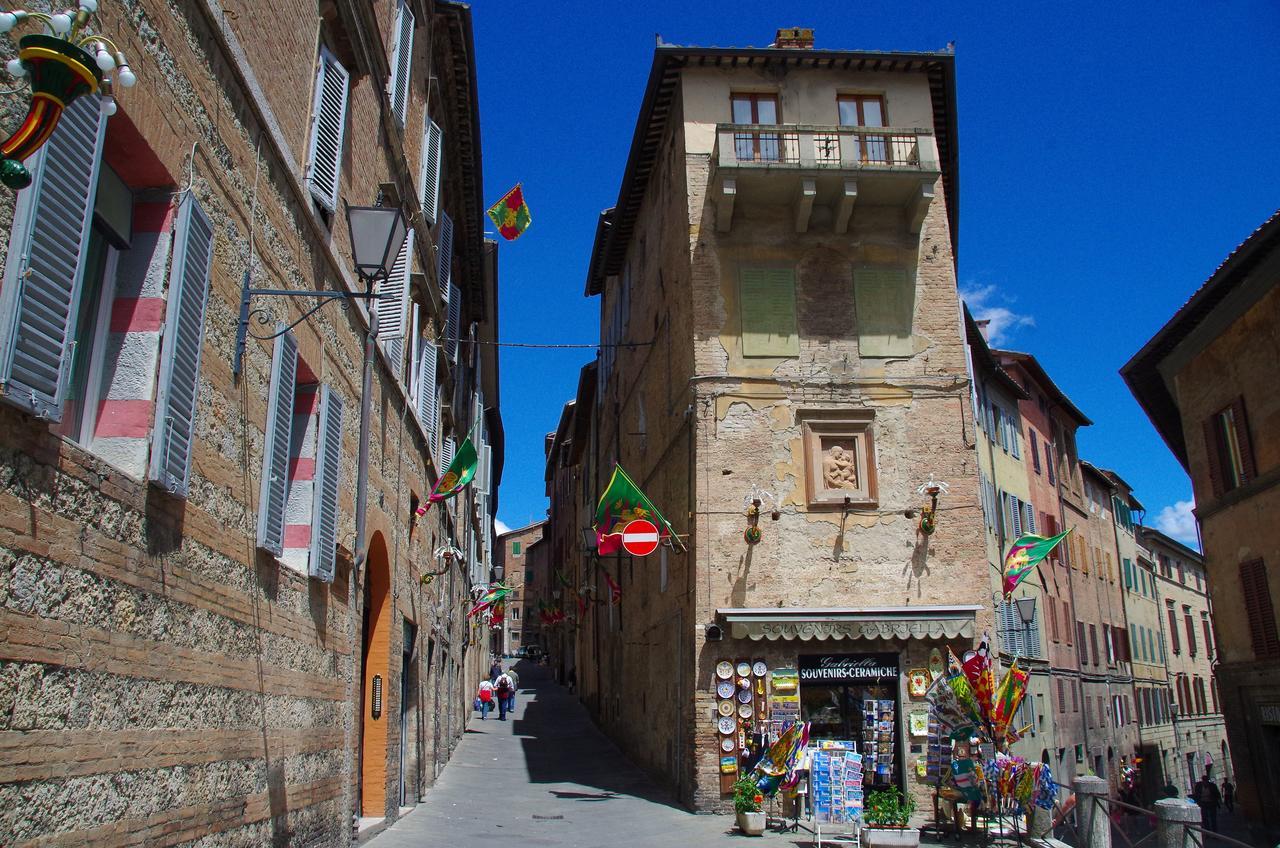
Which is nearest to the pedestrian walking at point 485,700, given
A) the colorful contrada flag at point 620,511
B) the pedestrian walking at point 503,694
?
the pedestrian walking at point 503,694

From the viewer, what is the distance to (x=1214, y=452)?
824 inches

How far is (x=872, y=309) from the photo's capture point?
58.5ft

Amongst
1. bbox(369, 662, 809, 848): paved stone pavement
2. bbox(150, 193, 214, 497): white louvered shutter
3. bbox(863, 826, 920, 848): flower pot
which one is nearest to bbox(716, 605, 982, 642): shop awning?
bbox(369, 662, 809, 848): paved stone pavement

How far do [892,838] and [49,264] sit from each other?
10757mm

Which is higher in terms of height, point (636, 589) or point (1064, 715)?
point (636, 589)

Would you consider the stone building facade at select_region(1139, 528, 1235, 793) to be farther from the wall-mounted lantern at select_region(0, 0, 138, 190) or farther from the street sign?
the wall-mounted lantern at select_region(0, 0, 138, 190)

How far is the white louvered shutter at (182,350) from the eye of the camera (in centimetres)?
556

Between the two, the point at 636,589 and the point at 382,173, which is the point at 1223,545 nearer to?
the point at 636,589

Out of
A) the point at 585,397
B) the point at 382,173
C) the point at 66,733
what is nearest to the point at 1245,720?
the point at 382,173

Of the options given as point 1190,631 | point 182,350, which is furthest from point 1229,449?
point 1190,631

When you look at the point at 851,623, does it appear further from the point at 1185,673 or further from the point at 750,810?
the point at 1185,673

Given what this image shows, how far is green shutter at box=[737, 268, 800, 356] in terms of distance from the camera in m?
17.5

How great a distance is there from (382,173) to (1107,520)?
37741mm

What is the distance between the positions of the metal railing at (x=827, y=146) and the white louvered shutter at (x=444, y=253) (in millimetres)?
5366
